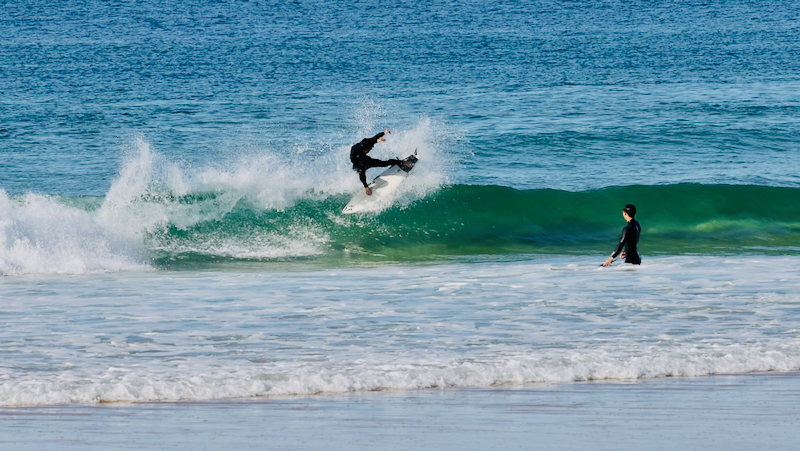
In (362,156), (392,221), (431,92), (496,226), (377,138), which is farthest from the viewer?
(431,92)

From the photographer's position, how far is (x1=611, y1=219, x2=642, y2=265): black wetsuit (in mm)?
12203

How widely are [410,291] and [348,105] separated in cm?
2257

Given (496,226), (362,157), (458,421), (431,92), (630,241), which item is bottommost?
(458,421)

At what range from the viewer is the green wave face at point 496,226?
16219mm

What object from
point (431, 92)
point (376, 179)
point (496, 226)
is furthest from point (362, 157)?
point (431, 92)

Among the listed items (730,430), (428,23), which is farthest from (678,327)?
(428,23)

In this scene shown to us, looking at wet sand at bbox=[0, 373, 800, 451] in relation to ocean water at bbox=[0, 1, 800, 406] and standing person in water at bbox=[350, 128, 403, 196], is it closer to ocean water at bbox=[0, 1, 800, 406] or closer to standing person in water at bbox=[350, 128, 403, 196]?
ocean water at bbox=[0, 1, 800, 406]

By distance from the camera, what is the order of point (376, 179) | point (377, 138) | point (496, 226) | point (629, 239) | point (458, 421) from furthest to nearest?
point (496, 226), point (376, 179), point (377, 138), point (629, 239), point (458, 421)

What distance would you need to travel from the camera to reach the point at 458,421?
20.1ft

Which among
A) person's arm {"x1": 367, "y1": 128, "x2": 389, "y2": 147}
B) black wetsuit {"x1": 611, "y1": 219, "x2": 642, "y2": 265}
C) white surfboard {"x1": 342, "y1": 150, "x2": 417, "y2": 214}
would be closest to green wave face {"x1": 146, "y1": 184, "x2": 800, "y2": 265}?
white surfboard {"x1": 342, "y1": 150, "x2": 417, "y2": 214}

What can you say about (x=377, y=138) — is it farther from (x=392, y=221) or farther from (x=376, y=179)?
(x=392, y=221)

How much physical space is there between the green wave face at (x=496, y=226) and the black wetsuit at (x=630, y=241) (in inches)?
138

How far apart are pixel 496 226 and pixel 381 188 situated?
8.95 feet

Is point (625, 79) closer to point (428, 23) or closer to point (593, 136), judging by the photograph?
point (593, 136)
